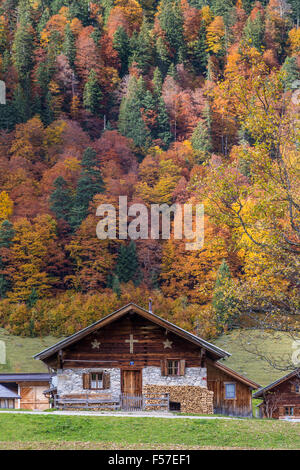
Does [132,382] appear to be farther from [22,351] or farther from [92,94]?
[92,94]

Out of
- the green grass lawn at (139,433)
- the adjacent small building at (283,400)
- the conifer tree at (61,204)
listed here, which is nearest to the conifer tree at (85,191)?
the conifer tree at (61,204)

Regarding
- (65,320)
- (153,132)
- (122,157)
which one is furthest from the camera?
(153,132)

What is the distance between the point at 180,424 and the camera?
25406 mm

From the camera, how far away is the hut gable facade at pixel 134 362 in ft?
118

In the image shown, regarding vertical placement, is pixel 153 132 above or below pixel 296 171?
above

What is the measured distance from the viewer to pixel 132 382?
36594 mm

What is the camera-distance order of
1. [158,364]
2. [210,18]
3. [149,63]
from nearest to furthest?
[158,364] < [149,63] < [210,18]

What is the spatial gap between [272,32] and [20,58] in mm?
63039

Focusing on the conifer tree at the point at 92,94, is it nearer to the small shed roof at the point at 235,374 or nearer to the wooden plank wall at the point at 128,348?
the small shed roof at the point at 235,374

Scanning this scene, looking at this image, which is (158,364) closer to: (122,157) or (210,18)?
(122,157)

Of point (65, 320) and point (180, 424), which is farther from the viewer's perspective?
point (65, 320)

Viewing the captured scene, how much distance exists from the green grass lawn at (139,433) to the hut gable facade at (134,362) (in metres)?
9.17

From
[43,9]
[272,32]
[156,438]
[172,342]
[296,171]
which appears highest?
[43,9]

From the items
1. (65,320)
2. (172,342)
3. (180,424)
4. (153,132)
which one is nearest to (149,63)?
(153,132)
